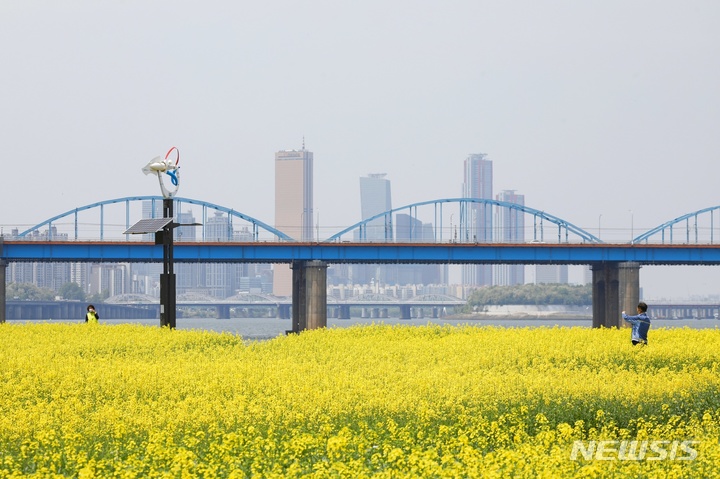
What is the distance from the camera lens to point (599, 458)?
15.1 metres

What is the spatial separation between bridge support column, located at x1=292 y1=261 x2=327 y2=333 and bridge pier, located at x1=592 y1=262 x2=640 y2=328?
2939 cm

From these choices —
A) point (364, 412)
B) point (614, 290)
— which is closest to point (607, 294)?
point (614, 290)

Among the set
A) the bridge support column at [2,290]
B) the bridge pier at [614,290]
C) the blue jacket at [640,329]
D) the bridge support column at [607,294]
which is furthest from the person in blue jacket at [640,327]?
the bridge support column at [607,294]

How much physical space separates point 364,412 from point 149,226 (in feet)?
68.8

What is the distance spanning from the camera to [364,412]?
62.4 ft

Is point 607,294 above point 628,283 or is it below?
below

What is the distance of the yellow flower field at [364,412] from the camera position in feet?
48.1

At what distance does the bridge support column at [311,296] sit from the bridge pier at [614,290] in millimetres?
29395

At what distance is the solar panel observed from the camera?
123ft

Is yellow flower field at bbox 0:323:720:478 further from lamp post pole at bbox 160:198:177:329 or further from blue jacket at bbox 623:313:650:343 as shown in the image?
lamp post pole at bbox 160:198:177:329

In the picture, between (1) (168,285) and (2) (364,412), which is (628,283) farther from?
(2) (364,412)

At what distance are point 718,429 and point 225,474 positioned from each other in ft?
28.7

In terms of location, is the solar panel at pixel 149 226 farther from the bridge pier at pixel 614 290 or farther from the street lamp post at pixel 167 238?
the bridge pier at pixel 614 290

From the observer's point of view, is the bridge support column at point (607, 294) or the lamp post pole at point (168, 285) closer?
the lamp post pole at point (168, 285)
